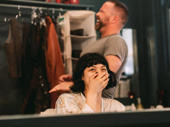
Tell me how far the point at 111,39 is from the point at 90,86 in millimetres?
349

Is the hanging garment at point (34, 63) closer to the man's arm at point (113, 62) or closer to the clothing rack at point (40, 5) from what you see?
the clothing rack at point (40, 5)

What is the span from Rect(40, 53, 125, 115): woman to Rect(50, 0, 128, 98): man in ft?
0.19

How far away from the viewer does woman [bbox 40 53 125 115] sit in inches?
35.8

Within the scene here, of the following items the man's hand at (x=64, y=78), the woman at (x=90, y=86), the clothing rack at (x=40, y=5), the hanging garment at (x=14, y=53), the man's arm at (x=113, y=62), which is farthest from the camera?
the clothing rack at (x=40, y=5)

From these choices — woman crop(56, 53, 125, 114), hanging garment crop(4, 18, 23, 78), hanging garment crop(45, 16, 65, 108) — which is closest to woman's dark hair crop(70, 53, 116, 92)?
woman crop(56, 53, 125, 114)

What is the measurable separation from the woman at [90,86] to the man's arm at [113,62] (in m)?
0.03

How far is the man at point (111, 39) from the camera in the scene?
117cm

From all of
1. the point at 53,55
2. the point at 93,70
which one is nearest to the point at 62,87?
the point at 93,70

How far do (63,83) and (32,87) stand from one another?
2.43 feet

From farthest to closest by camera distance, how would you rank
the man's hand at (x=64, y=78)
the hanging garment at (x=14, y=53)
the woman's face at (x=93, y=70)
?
the hanging garment at (x=14, y=53), the man's hand at (x=64, y=78), the woman's face at (x=93, y=70)

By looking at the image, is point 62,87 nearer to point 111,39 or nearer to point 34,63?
point 111,39

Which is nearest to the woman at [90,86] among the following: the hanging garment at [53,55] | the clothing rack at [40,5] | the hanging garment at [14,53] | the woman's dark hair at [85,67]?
the woman's dark hair at [85,67]

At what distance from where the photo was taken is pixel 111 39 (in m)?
1.20

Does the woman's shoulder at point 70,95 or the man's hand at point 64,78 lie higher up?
the man's hand at point 64,78
